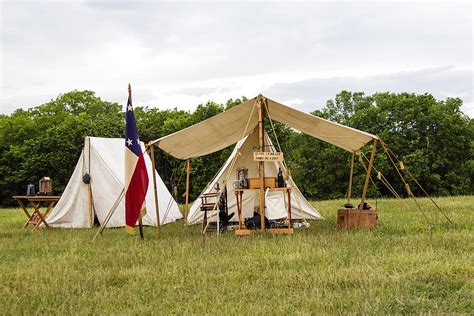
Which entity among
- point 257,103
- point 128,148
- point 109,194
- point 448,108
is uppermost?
point 448,108

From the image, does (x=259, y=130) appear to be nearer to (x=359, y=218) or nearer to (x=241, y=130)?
(x=241, y=130)

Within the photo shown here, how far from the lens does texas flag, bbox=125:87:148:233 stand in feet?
24.2

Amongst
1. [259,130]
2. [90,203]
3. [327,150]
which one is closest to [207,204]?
[259,130]

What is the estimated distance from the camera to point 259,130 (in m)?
7.81

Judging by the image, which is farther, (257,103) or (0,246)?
(257,103)

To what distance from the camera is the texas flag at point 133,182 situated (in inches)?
291

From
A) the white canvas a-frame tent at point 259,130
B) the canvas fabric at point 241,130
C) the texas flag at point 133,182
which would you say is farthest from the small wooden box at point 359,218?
the texas flag at point 133,182

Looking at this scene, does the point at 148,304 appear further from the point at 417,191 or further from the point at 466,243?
the point at 417,191

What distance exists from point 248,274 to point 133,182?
3.37m

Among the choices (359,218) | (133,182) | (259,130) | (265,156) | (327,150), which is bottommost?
(359,218)

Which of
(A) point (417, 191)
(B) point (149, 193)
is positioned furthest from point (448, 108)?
(B) point (149, 193)

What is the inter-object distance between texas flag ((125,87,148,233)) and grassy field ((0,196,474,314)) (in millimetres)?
430

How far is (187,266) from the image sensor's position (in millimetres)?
4969

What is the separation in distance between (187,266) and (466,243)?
3.21 meters
